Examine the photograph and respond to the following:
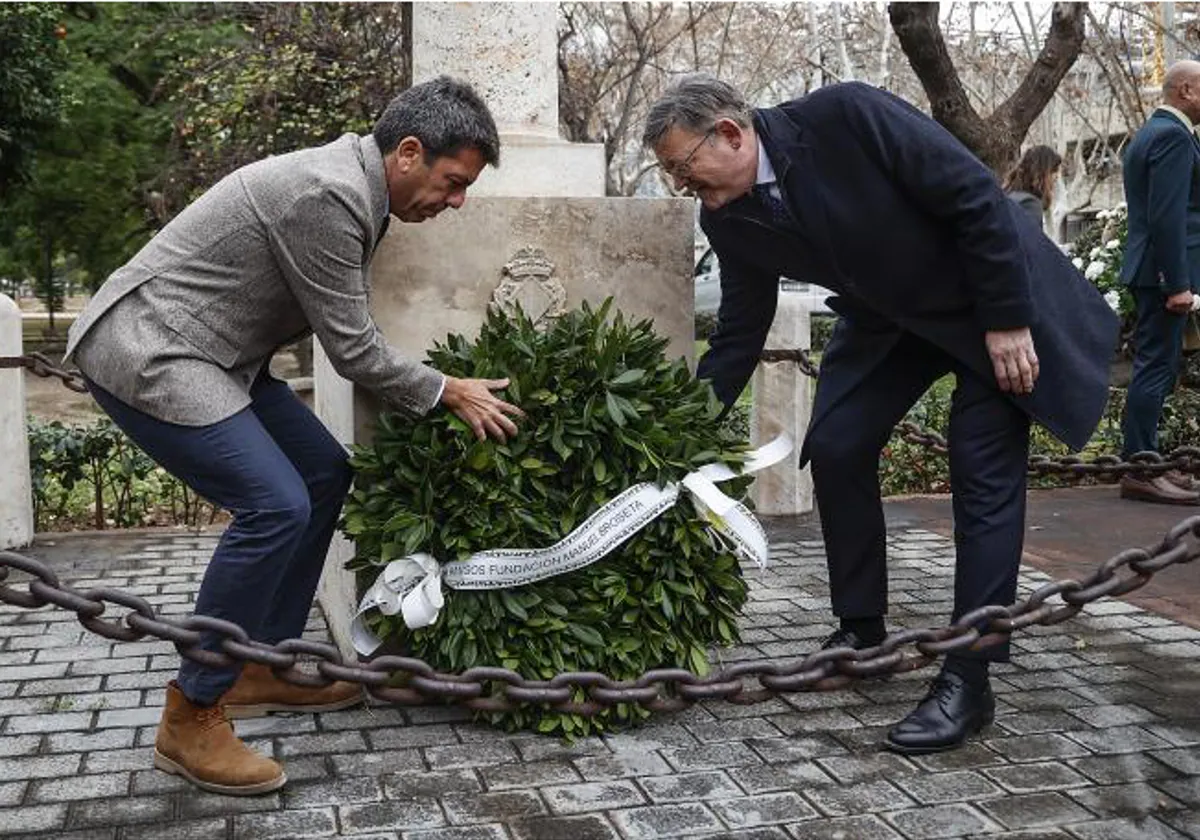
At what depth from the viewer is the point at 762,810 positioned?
3.54m

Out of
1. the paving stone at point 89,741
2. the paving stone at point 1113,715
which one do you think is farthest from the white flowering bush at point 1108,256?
the paving stone at point 89,741

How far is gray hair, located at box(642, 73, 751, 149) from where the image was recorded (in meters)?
3.85

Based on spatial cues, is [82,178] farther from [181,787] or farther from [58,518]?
[181,787]

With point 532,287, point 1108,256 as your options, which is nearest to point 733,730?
point 532,287

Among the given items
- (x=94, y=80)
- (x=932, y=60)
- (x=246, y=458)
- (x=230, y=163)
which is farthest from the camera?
(x=94, y=80)

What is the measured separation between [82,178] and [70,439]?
17.0 metres

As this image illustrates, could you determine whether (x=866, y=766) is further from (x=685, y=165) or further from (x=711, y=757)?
(x=685, y=165)

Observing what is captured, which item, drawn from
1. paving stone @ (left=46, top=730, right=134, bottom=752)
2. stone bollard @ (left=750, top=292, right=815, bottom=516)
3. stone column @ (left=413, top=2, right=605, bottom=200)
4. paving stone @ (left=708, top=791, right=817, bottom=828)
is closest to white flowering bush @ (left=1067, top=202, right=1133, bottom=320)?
stone bollard @ (left=750, top=292, right=815, bottom=516)

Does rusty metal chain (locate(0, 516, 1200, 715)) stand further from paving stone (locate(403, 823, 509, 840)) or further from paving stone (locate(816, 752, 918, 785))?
paving stone (locate(816, 752, 918, 785))

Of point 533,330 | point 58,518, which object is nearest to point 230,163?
point 58,518

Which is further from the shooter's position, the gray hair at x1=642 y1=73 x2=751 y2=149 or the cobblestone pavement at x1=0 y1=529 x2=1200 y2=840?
the gray hair at x1=642 y1=73 x2=751 y2=149

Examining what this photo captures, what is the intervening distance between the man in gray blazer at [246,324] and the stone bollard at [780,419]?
155 inches

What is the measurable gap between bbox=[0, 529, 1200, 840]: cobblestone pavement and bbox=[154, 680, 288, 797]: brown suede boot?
0.04m

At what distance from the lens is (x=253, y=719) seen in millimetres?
4262
